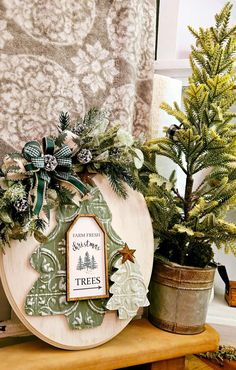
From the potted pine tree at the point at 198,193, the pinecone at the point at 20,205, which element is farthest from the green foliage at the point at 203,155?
the pinecone at the point at 20,205

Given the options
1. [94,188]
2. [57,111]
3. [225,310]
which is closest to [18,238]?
[94,188]

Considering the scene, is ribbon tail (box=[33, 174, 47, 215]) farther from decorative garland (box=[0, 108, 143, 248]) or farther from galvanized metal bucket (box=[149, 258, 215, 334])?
galvanized metal bucket (box=[149, 258, 215, 334])

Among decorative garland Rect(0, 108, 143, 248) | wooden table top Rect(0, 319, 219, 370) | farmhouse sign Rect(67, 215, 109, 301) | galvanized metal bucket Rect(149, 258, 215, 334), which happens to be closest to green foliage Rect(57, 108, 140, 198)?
decorative garland Rect(0, 108, 143, 248)

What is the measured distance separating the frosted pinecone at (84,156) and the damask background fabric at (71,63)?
0.22 metres

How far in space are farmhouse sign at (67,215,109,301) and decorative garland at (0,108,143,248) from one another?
7 cm

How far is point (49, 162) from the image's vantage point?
0.81 metres

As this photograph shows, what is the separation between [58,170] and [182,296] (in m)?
0.42

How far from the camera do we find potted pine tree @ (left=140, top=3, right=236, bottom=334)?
0.93 meters

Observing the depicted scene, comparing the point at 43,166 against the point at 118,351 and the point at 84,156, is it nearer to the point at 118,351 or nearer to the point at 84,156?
the point at 84,156

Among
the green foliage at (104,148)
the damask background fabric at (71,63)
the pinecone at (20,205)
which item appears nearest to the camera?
the pinecone at (20,205)

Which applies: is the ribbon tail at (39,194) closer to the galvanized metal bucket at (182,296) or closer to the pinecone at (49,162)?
the pinecone at (49,162)

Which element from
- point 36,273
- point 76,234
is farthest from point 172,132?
point 36,273

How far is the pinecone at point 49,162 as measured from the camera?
80 cm

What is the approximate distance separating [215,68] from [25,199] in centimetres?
55
